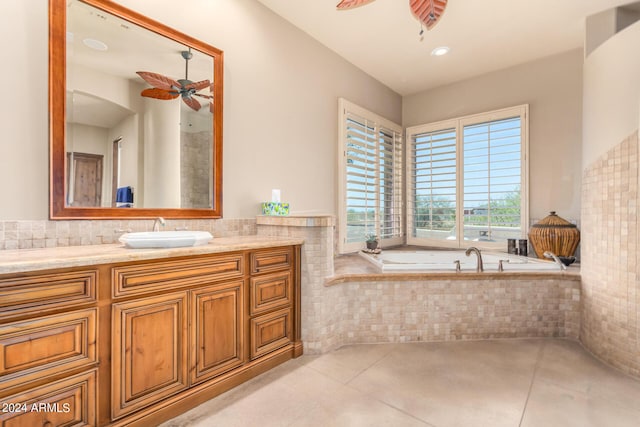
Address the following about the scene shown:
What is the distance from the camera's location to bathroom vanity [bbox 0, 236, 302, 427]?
118 centimetres

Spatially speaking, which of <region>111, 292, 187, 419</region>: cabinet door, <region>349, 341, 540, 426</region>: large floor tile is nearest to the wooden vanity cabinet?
<region>111, 292, 187, 419</region>: cabinet door

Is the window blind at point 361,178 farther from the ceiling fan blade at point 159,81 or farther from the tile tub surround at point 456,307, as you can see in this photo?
the ceiling fan blade at point 159,81

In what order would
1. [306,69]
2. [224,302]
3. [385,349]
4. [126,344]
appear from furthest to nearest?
[306,69]
[385,349]
[224,302]
[126,344]

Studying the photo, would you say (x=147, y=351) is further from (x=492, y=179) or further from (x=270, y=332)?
(x=492, y=179)

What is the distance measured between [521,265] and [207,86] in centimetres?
288

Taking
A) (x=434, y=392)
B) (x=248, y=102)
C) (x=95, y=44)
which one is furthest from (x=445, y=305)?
(x=95, y=44)

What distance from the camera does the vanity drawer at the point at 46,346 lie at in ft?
3.74

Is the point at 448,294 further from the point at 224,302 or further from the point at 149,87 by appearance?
the point at 149,87

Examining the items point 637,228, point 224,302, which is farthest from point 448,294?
point 224,302

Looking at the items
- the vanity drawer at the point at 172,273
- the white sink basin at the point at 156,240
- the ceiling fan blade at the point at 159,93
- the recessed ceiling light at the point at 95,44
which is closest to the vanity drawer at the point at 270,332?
the vanity drawer at the point at 172,273

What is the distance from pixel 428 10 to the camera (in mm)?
2555

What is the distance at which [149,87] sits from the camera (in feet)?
6.56

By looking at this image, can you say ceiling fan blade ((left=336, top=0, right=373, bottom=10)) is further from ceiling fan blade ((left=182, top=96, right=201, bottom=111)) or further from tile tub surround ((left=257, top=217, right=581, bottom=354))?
tile tub surround ((left=257, top=217, right=581, bottom=354))

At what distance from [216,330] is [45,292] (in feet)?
2.74
